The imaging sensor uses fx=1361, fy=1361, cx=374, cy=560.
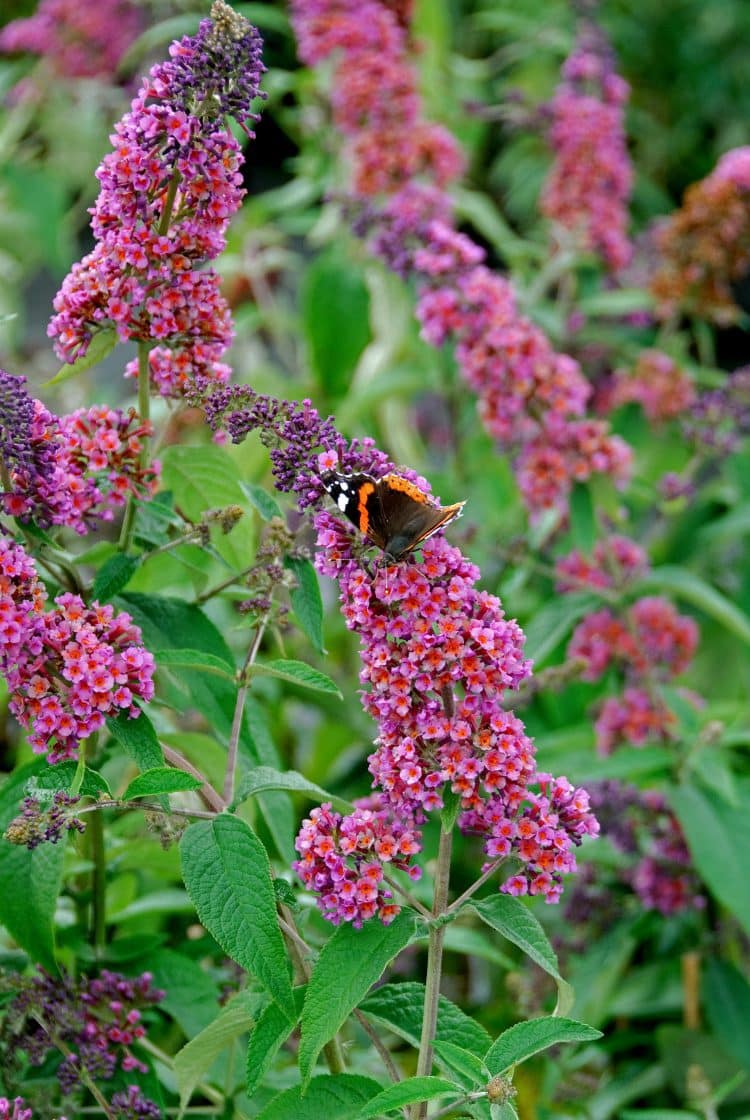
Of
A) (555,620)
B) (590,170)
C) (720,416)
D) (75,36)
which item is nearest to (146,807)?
(555,620)

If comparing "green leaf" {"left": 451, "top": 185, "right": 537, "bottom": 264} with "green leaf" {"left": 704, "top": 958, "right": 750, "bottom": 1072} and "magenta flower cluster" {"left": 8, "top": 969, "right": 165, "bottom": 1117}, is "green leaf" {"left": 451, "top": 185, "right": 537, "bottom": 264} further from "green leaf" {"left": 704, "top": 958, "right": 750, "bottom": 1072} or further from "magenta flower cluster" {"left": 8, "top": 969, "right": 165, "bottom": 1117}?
"magenta flower cluster" {"left": 8, "top": 969, "right": 165, "bottom": 1117}

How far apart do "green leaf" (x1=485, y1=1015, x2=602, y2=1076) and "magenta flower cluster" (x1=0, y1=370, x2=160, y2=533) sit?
18.4 inches

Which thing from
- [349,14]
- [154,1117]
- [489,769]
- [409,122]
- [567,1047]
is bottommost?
[567,1047]

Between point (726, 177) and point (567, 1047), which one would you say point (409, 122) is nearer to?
point (726, 177)

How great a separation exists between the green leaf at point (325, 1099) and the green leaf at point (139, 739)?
0.23 metres

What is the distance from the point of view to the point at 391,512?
0.87m

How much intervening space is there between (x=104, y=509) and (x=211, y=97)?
0.32m

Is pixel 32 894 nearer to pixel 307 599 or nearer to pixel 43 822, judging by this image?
pixel 43 822

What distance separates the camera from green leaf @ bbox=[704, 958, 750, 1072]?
1519mm

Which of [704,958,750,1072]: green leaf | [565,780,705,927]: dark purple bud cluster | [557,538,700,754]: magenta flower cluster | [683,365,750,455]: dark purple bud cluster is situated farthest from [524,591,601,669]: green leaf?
[704,958,750,1072]: green leaf

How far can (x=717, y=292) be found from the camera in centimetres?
213

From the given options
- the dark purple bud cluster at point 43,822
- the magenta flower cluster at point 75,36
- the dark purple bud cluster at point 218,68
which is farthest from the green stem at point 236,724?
the magenta flower cluster at point 75,36

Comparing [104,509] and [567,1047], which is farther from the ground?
[104,509]

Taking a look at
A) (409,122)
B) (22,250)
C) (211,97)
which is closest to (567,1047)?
(211,97)
